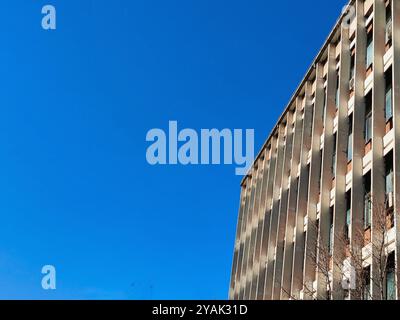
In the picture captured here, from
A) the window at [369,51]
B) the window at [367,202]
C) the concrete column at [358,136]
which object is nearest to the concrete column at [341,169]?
the concrete column at [358,136]

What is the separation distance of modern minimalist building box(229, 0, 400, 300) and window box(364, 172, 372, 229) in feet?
0.19

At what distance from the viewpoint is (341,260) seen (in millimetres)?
25688

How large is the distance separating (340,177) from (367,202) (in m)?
2.78

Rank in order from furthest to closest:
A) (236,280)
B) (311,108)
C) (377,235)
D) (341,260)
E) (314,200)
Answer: (236,280), (311,108), (314,200), (341,260), (377,235)

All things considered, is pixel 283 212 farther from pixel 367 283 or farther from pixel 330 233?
pixel 367 283

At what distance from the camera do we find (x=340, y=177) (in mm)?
28203

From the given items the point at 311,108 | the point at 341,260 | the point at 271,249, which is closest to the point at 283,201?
the point at 271,249

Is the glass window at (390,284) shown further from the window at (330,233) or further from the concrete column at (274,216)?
the concrete column at (274,216)

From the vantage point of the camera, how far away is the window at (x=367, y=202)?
24931mm

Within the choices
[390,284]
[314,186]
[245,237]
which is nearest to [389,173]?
[390,284]

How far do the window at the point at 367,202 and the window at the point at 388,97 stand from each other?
250 centimetres
